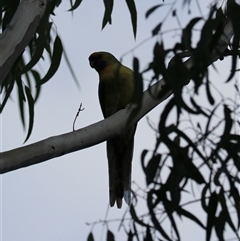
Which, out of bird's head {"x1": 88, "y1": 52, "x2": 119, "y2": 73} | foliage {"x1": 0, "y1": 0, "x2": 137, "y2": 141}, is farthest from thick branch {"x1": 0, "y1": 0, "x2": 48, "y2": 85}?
bird's head {"x1": 88, "y1": 52, "x2": 119, "y2": 73}

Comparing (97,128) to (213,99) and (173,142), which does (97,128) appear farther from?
(213,99)

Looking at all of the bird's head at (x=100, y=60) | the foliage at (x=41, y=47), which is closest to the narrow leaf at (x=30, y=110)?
the foliage at (x=41, y=47)

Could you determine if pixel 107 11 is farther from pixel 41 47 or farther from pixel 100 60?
pixel 100 60

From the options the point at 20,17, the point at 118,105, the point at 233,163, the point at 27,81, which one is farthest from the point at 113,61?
the point at 233,163

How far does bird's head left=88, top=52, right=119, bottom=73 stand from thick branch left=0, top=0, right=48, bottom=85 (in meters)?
1.29

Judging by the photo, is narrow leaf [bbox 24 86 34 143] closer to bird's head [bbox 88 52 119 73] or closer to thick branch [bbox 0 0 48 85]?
thick branch [bbox 0 0 48 85]

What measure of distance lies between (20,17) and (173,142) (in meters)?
0.52

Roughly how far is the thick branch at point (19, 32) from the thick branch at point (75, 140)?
7.6 inches

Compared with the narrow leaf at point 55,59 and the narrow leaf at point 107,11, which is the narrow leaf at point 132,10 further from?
the narrow leaf at point 55,59

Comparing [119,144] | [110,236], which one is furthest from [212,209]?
[119,144]

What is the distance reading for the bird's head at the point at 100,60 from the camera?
296cm

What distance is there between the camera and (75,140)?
4.93ft

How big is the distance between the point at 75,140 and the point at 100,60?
155cm

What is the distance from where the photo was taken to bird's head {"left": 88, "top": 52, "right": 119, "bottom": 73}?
2.96 m
